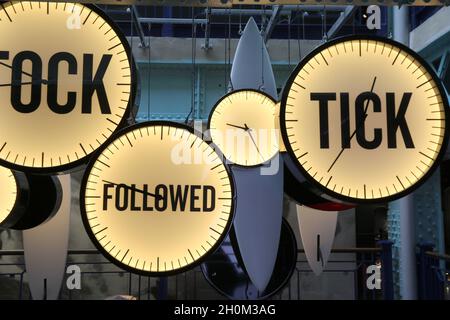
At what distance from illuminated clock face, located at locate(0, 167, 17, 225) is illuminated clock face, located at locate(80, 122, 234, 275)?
437 millimetres

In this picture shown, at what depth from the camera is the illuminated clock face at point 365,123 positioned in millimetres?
1395

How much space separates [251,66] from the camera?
15.0 feet

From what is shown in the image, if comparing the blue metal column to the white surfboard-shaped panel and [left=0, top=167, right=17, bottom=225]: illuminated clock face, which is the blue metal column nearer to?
the white surfboard-shaped panel

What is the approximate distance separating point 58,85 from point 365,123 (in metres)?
0.95

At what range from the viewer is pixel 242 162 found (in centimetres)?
336

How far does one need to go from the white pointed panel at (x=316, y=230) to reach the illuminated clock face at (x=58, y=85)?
1.78m

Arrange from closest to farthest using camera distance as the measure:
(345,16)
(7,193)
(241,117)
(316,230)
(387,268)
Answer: (7,193)
(316,230)
(241,117)
(387,268)
(345,16)

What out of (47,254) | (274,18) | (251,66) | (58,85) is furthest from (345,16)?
(58,85)

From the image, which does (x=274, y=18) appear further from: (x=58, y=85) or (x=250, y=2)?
(x=58, y=85)

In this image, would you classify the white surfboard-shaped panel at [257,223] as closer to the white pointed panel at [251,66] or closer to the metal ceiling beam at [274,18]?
the white pointed panel at [251,66]
